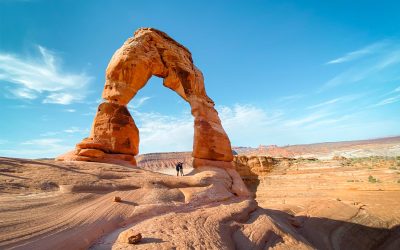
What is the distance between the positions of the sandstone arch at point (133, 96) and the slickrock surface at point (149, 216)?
138cm

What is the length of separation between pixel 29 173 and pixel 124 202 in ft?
7.39

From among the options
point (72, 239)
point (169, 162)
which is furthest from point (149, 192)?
point (169, 162)

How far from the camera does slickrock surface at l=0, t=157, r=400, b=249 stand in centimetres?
404

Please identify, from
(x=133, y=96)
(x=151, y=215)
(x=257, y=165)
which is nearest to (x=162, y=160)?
(x=257, y=165)

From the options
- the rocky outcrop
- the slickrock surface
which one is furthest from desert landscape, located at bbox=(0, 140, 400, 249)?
the rocky outcrop

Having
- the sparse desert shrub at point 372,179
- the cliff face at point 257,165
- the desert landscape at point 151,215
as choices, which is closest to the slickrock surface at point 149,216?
the desert landscape at point 151,215

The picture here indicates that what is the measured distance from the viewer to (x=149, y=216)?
547 cm

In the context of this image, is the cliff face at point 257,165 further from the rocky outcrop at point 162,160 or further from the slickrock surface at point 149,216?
the rocky outcrop at point 162,160

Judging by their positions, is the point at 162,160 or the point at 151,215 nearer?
the point at 151,215

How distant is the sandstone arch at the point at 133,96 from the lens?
9.39m

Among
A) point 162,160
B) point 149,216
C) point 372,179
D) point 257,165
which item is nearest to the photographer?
point 149,216

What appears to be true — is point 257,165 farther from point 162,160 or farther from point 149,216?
point 162,160

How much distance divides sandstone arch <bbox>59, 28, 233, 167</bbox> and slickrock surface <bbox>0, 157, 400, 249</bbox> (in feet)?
4.54

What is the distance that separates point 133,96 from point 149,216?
21.8 feet
